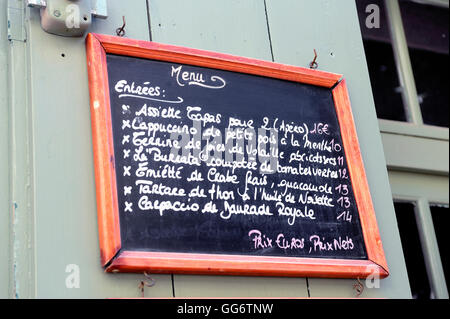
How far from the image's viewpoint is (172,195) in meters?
1.88

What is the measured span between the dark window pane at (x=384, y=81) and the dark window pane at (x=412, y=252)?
0.44 meters

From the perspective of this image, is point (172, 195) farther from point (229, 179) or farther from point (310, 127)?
point (310, 127)

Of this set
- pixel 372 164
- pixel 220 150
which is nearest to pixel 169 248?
pixel 220 150

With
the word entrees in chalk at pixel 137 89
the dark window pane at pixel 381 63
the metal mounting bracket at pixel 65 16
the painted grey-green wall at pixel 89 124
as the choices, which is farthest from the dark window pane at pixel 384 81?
the metal mounting bracket at pixel 65 16

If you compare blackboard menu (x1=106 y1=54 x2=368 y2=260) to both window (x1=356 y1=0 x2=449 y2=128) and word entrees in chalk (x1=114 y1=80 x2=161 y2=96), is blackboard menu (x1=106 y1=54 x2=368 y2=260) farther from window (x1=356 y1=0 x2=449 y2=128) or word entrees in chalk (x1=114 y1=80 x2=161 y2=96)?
window (x1=356 y1=0 x2=449 y2=128)

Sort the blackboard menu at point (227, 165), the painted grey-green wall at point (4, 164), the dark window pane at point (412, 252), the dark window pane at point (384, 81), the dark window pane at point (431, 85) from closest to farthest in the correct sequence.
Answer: the painted grey-green wall at point (4, 164) < the blackboard menu at point (227, 165) < the dark window pane at point (412, 252) < the dark window pane at point (384, 81) < the dark window pane at point (431, 85)

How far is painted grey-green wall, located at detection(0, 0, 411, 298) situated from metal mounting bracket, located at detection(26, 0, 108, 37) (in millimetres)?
27

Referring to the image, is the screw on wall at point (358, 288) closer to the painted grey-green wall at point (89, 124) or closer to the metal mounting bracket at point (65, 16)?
the painted grey-green wall at point (89, 124)

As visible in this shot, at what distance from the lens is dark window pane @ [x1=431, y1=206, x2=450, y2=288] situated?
288cm

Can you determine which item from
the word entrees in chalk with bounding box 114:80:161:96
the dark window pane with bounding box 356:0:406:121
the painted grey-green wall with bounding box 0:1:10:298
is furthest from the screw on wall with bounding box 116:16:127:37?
the dark window pane with bounding box 356:0:406:121

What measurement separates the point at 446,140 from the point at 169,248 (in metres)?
1.74

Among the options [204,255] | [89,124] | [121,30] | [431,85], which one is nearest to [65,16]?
[121,30]

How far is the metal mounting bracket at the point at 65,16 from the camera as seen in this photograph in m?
1.88

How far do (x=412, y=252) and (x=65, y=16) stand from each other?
1.74 metres
